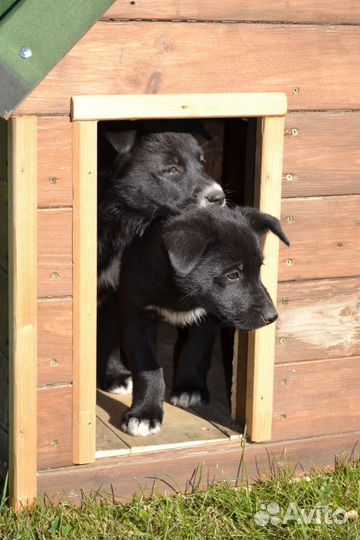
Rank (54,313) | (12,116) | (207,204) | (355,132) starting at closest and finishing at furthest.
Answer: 1. (12,116)
2. (54,313)
3. (355,132)
4. (207,204)

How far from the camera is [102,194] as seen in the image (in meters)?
5.15

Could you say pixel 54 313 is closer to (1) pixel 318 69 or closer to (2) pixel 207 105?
(2) pixel 207 105

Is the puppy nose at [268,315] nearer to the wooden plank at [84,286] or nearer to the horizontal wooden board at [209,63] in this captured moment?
the wooden plank at [84,286]

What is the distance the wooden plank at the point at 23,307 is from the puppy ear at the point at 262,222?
0.92 metres

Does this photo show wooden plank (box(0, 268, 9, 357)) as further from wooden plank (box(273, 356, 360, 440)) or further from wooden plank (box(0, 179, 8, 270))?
wooden plank (box(273, 356, 360, 440))

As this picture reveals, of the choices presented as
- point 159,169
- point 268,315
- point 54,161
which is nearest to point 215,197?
point 159,169

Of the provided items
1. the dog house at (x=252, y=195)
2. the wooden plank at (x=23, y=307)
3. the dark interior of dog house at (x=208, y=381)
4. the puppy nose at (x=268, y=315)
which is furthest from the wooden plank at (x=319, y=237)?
the wooden plank at (x=23, y=307)

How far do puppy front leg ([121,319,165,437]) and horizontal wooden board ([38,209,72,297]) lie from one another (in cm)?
74

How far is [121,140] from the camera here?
16.7 ft

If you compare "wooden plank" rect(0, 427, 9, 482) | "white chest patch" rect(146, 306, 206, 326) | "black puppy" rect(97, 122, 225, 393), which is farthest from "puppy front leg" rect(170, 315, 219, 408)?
"wooden plank" rect(0, 427, 9, 482)

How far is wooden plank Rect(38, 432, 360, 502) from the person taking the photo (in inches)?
169

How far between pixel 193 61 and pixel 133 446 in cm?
159

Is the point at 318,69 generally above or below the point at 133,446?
above

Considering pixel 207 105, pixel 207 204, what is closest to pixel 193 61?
pixel 207 105
